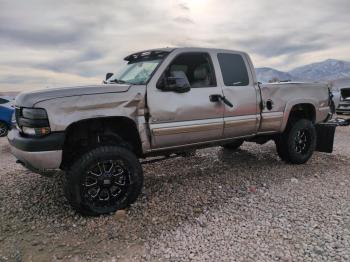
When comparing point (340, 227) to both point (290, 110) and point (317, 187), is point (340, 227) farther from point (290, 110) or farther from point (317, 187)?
point (290, 110)

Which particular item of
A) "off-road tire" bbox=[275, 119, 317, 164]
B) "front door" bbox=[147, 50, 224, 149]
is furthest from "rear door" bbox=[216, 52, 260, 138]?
"off-road tire" bbox=[275, 119, 317, 164]

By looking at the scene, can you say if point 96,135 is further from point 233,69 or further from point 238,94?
point 233,69

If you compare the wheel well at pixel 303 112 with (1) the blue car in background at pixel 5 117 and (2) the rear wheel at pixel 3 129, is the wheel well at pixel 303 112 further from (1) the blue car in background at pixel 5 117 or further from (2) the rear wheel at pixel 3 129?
(2) the rear wheel at pixel 3 129

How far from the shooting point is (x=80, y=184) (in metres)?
3.90

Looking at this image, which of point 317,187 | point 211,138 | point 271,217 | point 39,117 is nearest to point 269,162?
point 317,187

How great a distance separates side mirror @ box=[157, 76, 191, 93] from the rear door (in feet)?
Answer: 2.80

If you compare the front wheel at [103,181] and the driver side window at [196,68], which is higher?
the driver side window at [196,68]

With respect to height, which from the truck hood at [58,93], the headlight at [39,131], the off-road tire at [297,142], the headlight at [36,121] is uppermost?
the truck hood at [58,93]

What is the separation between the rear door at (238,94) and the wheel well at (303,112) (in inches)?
45.6

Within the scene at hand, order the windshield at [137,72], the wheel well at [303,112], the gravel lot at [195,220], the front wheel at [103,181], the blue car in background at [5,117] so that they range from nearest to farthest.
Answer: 1. the gravel lot at [195,220]
2. the front wheel at [103,181]
3. the windshield at [137,72]
4. the wheel well at [303,112]
5. the blue car in background at [5,117]

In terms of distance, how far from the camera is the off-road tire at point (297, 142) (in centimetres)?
625

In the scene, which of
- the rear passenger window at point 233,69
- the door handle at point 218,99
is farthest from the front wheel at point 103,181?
the rear passenger window at point 233,69

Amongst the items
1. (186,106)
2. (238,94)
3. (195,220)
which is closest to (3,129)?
(186,106)

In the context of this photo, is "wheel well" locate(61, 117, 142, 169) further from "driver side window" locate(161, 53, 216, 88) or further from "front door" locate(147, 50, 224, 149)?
"driver side window" locate(161, 53, 216, 88)
